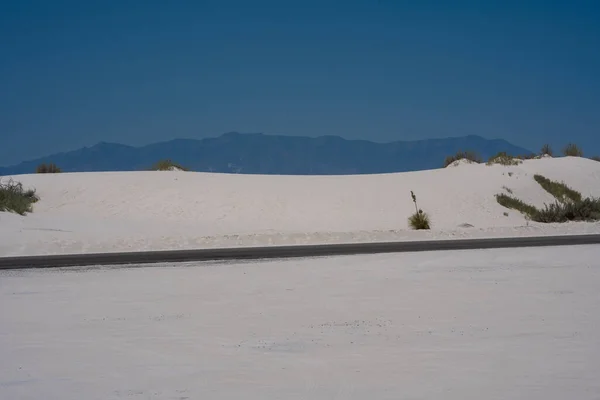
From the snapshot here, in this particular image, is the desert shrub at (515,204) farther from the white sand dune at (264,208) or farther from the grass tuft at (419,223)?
the grass tuft at (419,223)

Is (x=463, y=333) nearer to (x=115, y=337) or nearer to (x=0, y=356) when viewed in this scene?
(x=115, y=337)

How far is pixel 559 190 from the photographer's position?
160 feet

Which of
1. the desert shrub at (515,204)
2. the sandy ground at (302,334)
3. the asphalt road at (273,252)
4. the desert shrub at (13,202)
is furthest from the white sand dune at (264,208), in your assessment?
the sandy ground at (302,334)

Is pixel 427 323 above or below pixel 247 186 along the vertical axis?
below

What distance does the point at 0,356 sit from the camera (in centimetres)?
857

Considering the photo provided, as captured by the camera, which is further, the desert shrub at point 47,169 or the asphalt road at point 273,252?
the desert shrub at point 47,169

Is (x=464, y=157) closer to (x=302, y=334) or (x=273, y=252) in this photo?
(x=273, y=252)

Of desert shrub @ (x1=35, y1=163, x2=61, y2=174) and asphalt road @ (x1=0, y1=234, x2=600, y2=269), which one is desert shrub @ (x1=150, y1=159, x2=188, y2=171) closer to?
desert shrub @ (x1=35, y1=163, x2=61, y2=174)

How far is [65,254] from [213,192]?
69.6ft

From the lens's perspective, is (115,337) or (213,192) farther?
(213,192)

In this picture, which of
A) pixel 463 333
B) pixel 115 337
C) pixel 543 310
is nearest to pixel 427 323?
A: pixel 463 333

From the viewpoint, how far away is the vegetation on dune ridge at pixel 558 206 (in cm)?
3794

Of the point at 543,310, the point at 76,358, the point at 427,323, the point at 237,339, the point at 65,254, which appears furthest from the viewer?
the point at 65,254

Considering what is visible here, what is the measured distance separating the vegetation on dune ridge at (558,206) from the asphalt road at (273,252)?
1206 cm
